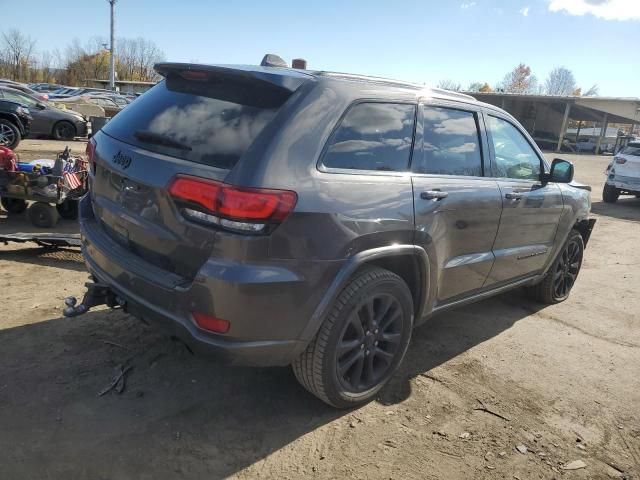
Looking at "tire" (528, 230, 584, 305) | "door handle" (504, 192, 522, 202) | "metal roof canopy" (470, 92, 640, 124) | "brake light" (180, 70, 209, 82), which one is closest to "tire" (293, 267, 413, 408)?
"door handle" (504, 192, 522, 202)

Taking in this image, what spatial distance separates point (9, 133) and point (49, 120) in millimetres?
4021

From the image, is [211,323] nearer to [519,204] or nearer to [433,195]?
[433,195]

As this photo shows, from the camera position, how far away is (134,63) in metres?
91.0

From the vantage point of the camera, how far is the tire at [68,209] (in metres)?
6.74

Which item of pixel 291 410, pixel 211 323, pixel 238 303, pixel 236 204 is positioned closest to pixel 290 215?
pixel 236 204

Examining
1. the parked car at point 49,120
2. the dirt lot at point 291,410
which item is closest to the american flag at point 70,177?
the dirt lot at point 291,410

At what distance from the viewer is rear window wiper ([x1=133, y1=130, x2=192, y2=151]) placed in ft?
8.70

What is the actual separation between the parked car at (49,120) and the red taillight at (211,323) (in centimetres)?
1593

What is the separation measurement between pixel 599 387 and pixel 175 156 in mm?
3279

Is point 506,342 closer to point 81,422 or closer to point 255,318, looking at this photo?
point 255,318

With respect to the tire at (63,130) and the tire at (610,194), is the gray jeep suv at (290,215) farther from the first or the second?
the tire at (63,130)

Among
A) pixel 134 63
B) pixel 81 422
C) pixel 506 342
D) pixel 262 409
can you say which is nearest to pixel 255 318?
pixel 262 409

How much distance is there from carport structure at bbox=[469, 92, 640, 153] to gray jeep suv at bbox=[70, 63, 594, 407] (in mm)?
41715

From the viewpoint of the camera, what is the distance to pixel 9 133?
40.7ft
